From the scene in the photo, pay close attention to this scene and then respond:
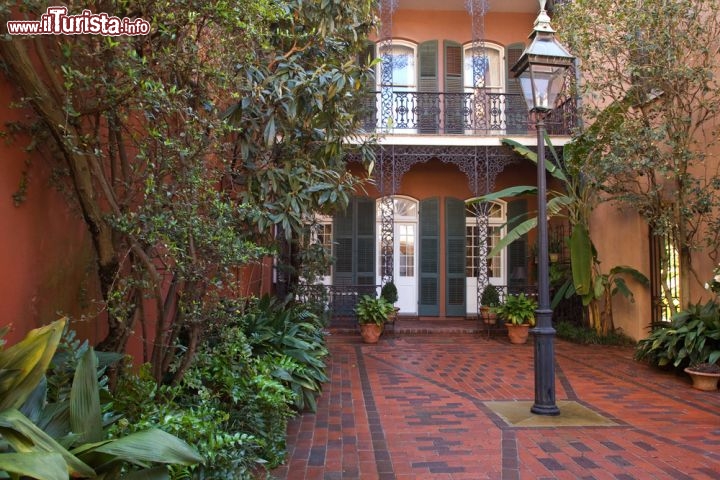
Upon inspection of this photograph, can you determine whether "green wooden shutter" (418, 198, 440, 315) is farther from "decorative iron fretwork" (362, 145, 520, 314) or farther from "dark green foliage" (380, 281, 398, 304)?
"dark green foliage" (380, 281, 398, 304)

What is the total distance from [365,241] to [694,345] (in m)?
7.47

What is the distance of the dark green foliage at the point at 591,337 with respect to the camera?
10.0 m

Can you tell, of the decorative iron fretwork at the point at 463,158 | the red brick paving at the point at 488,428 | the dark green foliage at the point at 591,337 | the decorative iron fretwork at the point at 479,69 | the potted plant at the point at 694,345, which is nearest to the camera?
the red brick paving at the point at 488,428

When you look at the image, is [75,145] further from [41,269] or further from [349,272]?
→ [349,272]

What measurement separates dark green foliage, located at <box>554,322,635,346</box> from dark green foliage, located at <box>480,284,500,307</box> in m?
1.47

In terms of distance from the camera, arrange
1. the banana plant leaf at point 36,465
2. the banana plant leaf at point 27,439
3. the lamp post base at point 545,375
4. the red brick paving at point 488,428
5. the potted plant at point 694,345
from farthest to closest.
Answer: the potted plant at point 694,345 < the lamp post base at point 545,375 < the red brick paving at point 488,428 < the banana plant leaf at point 27,439 < the banana plant leaf at point 36,465

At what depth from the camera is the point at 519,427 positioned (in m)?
4.96

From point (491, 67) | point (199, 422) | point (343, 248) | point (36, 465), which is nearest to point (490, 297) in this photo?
point (343, 248)

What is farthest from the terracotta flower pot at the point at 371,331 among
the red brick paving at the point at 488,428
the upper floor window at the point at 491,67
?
the upper floor window at the point at 491,67

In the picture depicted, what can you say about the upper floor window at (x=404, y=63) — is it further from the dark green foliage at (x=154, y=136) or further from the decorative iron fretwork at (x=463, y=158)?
the dark green foliage at (x=154, y=136)

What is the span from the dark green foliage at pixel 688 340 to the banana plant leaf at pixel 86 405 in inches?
274

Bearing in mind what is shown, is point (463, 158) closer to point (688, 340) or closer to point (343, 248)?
point (343, 248)

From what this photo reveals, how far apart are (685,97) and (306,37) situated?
612 cm

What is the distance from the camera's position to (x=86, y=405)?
8.23ft
